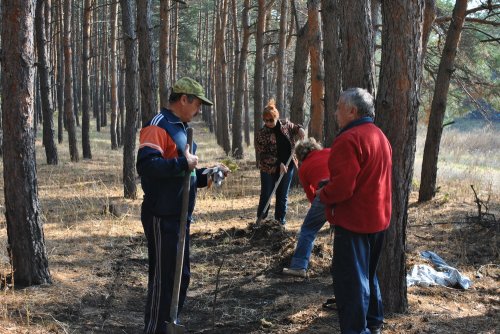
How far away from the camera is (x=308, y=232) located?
6.29 m

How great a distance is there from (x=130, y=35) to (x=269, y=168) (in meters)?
5.06

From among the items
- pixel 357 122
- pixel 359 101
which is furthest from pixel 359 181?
pixel 359 101

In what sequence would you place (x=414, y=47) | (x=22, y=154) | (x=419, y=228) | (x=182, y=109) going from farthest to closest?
(x=419, y=228) → (x=22, y=154) → (x=414, y=47) → (x=182, y=109)

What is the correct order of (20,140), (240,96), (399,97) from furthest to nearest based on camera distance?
(240,96) → (20,140) → (399,97)

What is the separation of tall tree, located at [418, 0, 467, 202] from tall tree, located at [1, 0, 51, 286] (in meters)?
7.53

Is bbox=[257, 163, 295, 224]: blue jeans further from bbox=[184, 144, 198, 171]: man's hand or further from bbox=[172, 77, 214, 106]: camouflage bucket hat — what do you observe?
bbox=[184, 144, 198, 171]: man's hand

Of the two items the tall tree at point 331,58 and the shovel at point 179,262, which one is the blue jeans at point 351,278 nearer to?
the shovel at point 179,262

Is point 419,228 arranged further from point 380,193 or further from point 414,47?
point 380,193

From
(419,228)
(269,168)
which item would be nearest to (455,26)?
(419,228)

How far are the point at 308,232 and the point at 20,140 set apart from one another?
3043mm

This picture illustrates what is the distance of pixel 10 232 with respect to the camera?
5.73m

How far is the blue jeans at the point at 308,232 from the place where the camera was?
20.3ft

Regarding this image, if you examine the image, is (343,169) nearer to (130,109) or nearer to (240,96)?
(130,109)

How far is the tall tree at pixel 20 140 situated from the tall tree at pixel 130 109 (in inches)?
236
